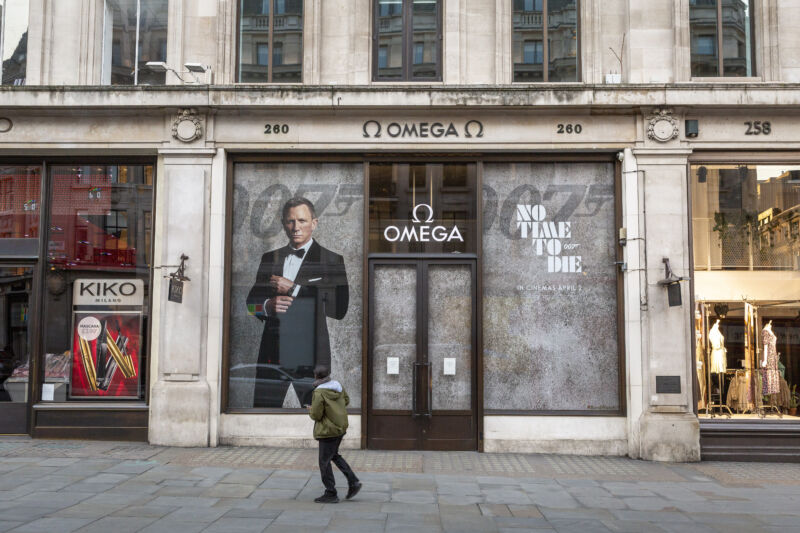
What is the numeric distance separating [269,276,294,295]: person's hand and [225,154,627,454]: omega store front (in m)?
0.04

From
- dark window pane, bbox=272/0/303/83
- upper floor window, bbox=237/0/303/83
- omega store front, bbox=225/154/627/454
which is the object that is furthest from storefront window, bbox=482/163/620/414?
upper floor window, bbox=237/0/303/83

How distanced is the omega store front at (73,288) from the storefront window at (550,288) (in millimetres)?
6228

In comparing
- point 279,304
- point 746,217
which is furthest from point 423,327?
point 746,217

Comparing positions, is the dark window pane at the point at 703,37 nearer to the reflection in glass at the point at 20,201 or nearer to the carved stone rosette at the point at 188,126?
the carved stone rosette at the point at 188,126

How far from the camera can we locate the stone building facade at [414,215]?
12289 mm

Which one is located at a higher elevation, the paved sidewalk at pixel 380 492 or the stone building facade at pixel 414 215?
the stone building facade at pixel 414 215

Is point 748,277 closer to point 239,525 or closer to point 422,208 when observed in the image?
point 422,208

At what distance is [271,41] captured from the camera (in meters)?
13.1

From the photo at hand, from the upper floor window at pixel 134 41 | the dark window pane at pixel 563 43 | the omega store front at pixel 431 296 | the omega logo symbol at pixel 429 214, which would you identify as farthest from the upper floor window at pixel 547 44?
the upper floor window at pixel 134 41

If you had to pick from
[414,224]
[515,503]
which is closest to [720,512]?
[515,503]

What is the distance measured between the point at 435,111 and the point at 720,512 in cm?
759

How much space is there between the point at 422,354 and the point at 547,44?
5.96 m

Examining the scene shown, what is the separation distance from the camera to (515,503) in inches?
349

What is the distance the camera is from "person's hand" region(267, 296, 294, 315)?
1276 centimetres
